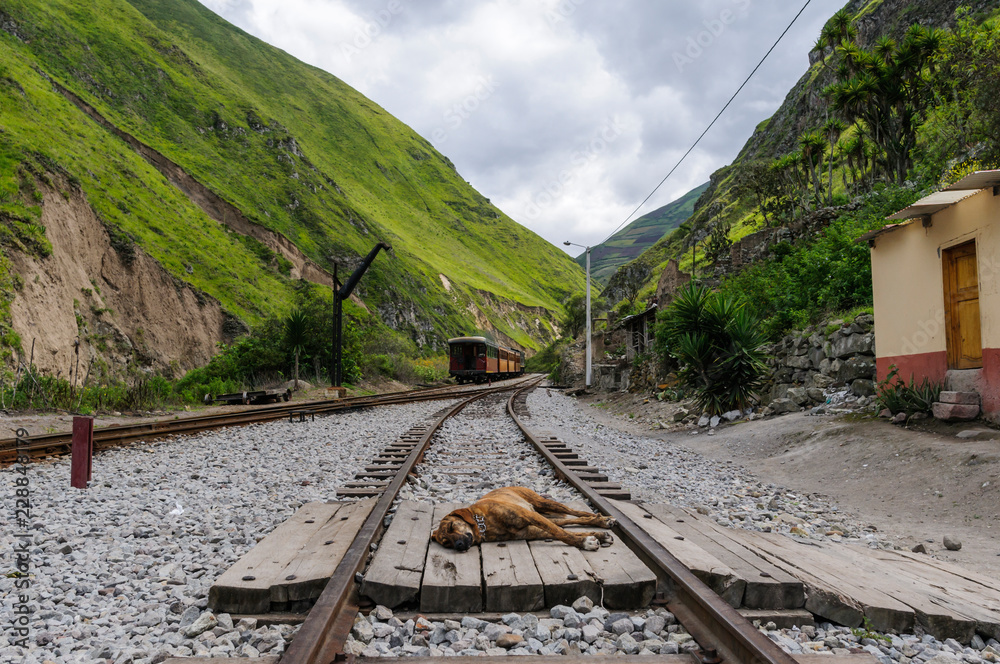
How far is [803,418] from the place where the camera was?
33.7ft

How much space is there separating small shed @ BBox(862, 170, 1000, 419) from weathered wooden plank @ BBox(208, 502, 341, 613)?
27.3 ft

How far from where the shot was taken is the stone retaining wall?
10703 millimetres

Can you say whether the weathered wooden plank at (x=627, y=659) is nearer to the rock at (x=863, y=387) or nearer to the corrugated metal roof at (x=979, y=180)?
the corrugated metal roof at (x=979, y=180)

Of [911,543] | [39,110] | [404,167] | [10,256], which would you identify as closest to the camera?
[911,543]

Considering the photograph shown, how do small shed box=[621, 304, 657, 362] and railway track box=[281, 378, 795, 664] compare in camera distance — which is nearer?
railway track box=[281, 378, 795, 664]

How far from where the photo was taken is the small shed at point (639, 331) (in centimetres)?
2795

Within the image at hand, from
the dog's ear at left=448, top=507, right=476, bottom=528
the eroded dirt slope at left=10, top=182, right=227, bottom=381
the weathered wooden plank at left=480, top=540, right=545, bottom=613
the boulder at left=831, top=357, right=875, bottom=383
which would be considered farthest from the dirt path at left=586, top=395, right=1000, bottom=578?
the eroded dirt slope at left=10, top=182, right=227, bottom=381

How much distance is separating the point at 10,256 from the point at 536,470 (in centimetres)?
2489

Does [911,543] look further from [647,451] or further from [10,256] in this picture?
[10,256]

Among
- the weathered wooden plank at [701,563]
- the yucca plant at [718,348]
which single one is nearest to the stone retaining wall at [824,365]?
the yucca plant at [718,348]

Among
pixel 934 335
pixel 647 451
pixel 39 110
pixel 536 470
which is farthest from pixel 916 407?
pixel 39 110

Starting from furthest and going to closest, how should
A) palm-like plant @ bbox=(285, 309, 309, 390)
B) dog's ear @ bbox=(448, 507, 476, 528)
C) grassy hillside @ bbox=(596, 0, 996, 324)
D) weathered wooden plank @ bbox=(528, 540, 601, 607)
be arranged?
palm-like plant @ bbox=(285, 309, 309, 390) < grassy hillside @ bbox=(596, 0, 996, 324) < dog's ear @ bbox=(448, 507, 476, 528) < weathered wooden plank @ bbox=(528, 540, 601, 607)

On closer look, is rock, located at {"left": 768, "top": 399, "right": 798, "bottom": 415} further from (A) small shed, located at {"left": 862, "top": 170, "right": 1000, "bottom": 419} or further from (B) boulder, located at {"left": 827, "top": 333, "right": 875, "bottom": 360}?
(A) small shed, located at {"left": 862, "top": 170, "right": 1000, "bottom": 419}

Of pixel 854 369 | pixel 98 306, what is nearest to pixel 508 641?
pixel 854 369
